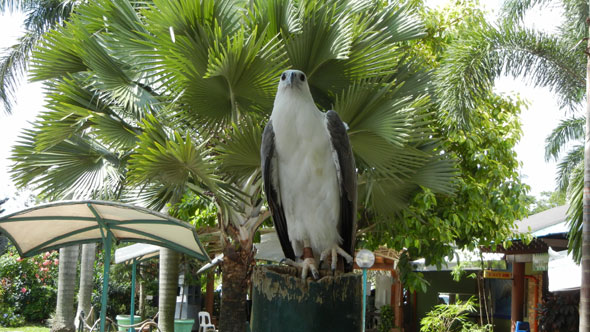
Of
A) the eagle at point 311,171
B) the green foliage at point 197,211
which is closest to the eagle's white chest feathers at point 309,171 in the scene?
the eagle at point 311,171

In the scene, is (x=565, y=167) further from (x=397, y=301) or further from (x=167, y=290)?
(x=167, y=290)

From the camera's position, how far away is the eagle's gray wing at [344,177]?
3.30 metres

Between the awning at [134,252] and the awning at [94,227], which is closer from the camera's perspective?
the awning at [94,227]

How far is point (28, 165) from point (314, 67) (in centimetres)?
383

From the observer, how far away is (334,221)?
336 cm

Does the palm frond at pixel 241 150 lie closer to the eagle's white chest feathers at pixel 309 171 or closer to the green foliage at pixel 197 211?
the green foliage at pixel 197 211

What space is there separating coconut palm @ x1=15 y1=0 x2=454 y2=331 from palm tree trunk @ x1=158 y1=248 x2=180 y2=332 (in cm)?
182

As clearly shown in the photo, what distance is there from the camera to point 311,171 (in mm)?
3346

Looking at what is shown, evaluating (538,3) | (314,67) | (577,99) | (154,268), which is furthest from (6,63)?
(577,99)

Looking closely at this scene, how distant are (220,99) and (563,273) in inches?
193

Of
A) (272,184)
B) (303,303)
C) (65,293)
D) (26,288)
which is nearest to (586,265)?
(272,184)

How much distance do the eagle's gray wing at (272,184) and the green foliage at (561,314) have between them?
888 centimetres

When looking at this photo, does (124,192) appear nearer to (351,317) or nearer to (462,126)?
(462,126)

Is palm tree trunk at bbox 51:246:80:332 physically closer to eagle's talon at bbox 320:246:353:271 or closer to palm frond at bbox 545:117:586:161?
eagle's talon at bbox 320:246:353:271
